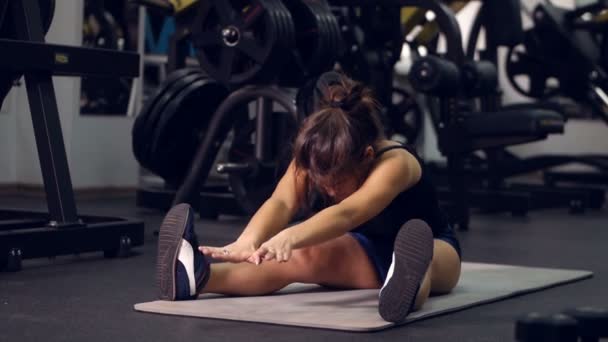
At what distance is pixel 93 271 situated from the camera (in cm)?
295

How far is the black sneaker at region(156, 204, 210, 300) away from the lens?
2.25 metres

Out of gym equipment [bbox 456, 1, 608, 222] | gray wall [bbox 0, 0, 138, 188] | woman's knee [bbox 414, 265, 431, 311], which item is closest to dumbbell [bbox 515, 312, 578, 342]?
woman's knee [bbox 414, 265, 431, 311]

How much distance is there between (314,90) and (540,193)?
2618 mm

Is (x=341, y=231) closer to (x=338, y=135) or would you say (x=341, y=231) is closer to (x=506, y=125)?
(x=338, y=135)

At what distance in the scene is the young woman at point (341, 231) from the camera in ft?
6.88

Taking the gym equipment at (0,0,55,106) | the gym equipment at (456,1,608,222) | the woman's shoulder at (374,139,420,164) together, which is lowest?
the gym equipment at (456,1,608,222)

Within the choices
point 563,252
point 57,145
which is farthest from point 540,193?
point 57,145

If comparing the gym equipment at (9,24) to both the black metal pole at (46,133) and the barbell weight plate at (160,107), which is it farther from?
the barbell weight plate at (160,107)

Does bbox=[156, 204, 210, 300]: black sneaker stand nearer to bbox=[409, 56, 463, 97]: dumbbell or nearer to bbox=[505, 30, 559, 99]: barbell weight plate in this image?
bbox=[409, 56, 463, 97]: dumbbell

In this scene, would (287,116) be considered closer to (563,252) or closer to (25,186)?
(563,252)

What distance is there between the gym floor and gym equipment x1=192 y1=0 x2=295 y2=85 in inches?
24.4

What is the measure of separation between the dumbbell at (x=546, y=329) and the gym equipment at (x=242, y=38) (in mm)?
2560

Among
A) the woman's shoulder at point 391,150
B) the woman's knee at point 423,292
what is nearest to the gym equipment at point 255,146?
the woman's shoulder at point 391,150

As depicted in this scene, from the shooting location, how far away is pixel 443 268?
2.49m
